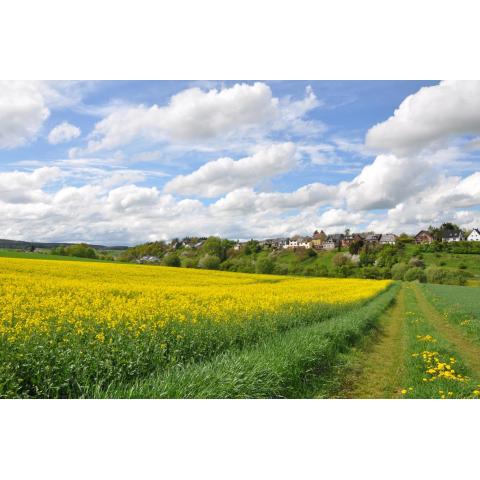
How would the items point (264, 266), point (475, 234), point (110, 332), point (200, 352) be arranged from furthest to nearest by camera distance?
point (264, 266) < point (475, 234) < point (200, 352) < point (110, 332)

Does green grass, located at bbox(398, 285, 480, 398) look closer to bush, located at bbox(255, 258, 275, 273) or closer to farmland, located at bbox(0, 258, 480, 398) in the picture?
farmland, located at bbox(0, 258, 480, 398)

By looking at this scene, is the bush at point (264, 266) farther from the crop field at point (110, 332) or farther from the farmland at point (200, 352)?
the farmland at point (200, 352)

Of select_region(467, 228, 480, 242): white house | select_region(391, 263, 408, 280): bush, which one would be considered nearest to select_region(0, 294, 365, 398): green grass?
select_region(467, 228, 480, 242): white house

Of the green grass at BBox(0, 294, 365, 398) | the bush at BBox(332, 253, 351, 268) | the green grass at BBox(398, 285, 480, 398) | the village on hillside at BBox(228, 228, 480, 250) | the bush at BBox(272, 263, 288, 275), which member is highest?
the village on hillside at BBox(228, 228, 480, 250)

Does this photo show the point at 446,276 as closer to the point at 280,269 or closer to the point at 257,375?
the point at 280,269

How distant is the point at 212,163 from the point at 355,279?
2511 centimetres

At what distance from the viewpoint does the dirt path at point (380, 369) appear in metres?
6.71

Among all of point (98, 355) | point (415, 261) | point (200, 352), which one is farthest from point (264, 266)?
point (98, 355)

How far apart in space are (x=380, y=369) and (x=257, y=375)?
132 inches

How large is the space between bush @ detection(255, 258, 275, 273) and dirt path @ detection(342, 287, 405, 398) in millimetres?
10966

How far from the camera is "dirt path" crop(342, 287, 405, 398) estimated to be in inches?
264

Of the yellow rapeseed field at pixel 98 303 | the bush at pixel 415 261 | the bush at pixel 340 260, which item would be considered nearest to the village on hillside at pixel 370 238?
the yellow rapeseed field at pixel 98 303

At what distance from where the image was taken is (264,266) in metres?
24.4

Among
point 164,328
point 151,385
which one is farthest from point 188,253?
point 151,385
